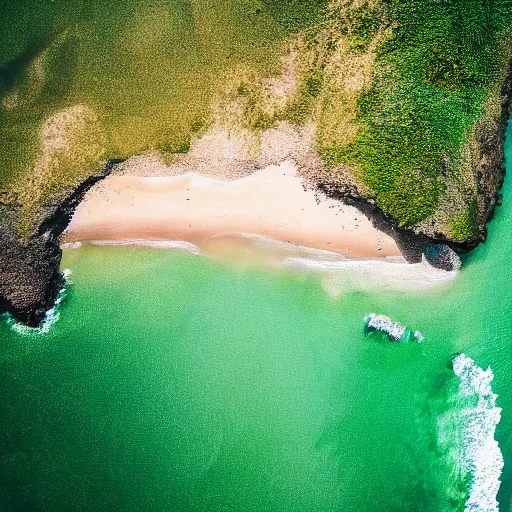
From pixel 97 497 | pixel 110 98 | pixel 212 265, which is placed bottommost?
pixel 97 497

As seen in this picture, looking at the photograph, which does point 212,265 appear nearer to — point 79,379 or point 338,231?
point 338,231

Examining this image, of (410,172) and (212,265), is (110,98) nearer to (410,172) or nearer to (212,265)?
(212,265)

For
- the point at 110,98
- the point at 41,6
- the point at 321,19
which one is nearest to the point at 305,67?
the point at 321,19

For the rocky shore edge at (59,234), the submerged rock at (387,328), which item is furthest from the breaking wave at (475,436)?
the rocky shore edge at (59,234)

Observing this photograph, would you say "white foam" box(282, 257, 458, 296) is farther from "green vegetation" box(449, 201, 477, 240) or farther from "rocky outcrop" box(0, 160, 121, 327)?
"rocky outcrop" box(0, 160, 121, 327)

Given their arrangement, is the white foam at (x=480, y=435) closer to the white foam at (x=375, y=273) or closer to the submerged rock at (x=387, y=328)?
the submerged rock at (x=387, y=328)

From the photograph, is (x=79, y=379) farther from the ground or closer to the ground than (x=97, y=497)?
farther from the ground
